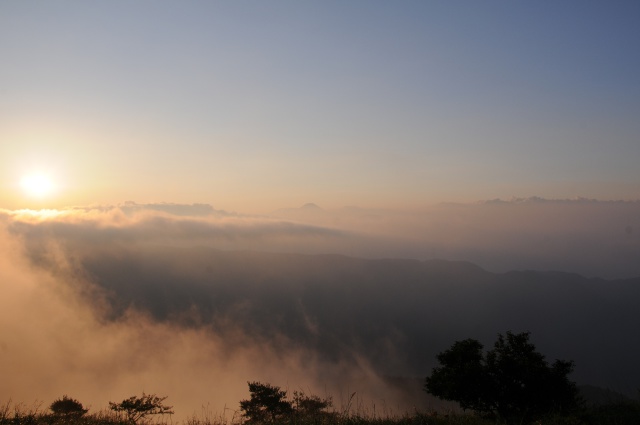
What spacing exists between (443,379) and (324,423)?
15120 mm

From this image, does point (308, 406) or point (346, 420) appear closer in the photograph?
point (346, 420)

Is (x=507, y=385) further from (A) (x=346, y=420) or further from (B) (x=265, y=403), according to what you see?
(B) (x=265, y=403)

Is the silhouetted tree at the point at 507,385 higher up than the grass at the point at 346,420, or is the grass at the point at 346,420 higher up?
the grass at the point at 346,420

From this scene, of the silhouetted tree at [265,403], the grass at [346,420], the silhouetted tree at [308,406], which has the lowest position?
the silhouetted tree at [265,403]

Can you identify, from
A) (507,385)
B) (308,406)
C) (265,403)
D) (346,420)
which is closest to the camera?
(346,420)

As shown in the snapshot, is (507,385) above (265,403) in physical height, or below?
above

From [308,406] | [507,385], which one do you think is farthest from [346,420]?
[308,406]

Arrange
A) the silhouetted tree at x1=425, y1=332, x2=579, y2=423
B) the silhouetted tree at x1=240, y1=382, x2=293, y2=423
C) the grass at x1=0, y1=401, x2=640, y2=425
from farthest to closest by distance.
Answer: the silhouetted tree at x1=240, y1=382, x2=293, y2=423 → the silhouetted tree at x1=425, y1=332, x2=579, y2=423 → the grass at x1=0, y1=401, x2=640, y2=425

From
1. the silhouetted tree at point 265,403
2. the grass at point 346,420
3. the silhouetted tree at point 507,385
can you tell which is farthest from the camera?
the silhouetted tree at point 265,403

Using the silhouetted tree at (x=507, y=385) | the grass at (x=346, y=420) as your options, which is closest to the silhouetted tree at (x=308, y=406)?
the grass at (x=346, y=420)

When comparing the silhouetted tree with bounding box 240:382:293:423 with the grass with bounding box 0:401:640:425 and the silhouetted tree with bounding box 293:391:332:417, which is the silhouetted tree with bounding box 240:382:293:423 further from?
the grass with bounding box 0:401:640:425

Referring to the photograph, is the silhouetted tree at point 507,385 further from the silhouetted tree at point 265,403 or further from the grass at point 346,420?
the silhouetted tree at point 265,403

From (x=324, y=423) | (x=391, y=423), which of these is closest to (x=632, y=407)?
(x=391, y=423)

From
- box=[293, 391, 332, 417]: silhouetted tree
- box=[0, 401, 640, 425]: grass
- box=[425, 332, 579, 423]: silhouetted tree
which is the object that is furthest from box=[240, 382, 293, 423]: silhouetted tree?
box=[0, 401, 640, 425]: grass
